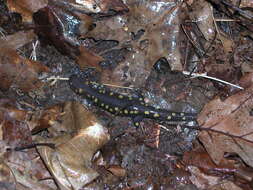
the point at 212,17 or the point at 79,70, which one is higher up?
the point at 212,17

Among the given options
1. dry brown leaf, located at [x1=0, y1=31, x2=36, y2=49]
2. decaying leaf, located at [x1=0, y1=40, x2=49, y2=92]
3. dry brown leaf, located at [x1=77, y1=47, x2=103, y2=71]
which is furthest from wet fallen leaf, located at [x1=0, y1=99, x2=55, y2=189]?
dry brown leaf, located at [x1=77, y1=47, x2=103, y2=71]

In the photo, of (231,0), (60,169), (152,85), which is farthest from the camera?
(152,85)

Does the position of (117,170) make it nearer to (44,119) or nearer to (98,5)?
(44,119)

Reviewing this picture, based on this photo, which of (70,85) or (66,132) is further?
(70,85)

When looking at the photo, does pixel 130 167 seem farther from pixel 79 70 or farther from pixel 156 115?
pixel 79 70

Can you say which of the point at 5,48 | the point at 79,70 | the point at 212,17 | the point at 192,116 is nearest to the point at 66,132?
the point at 79,70

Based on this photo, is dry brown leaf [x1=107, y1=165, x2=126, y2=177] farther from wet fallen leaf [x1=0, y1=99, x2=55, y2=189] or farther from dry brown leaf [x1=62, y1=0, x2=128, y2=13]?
dry brown leaf [x1=62, y1=0, x2=128, y2=13]

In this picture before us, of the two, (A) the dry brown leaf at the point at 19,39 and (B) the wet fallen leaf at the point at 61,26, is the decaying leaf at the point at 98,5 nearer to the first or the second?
(B) the wet fallen leaf at the point at 61,26
